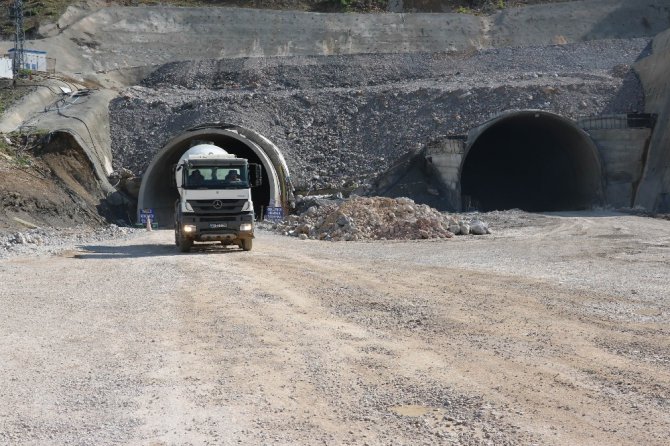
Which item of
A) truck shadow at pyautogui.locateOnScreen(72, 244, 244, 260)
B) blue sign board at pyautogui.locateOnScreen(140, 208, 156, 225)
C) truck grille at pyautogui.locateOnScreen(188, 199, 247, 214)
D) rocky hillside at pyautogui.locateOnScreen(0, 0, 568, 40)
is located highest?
rocky hillside at pyautogui.locateOnScreen(0, 0, 568, 40)

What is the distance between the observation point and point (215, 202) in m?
20.8

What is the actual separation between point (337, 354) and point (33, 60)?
3952 centimetres

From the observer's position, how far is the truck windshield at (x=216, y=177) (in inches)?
822

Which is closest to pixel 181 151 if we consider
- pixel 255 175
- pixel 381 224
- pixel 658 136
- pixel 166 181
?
pixel 166 181

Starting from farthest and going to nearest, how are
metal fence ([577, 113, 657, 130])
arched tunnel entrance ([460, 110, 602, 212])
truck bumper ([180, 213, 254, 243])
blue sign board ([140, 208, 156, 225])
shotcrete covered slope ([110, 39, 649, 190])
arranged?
shotcrete covered slope ([110, 39, 649, 190]), arched tunnel entrance ([460, 110, 602, 212]), metal fence ([577, 113, 657, 130]), blue sign board ([140, 208, 156, 225]), truck bumper ([180, 213, 254, 243])

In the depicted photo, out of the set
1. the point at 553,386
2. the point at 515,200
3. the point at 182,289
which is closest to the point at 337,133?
the point at 515,200

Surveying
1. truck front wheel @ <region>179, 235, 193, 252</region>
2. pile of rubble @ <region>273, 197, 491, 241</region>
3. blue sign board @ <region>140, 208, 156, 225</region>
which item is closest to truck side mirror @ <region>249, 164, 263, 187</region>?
truck front wheel @ <region>179, 235, 193, 252</region>

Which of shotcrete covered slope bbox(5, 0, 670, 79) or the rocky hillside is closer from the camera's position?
shotcrete covered slope bbox(5, 0, 670, 79)

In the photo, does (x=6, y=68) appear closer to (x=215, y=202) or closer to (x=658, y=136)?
(x=215, y=202)

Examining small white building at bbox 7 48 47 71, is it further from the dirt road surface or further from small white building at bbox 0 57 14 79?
the dirt road surface

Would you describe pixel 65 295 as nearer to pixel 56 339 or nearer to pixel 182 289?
pixel 182 289

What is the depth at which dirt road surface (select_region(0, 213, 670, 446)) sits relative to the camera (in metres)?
6.55

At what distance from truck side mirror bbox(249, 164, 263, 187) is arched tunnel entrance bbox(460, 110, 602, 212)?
1324cm

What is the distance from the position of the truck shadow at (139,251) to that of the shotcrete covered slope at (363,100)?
12.6 m
